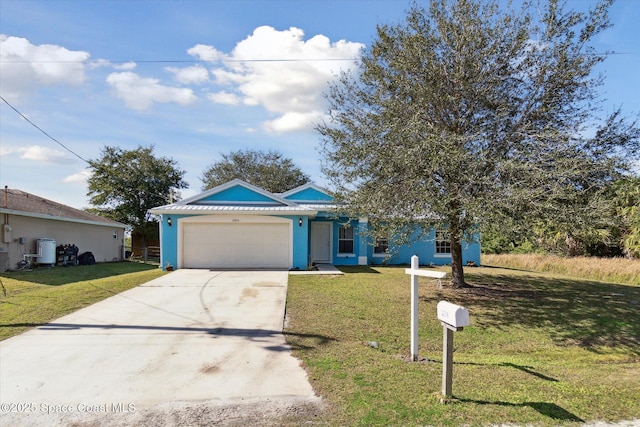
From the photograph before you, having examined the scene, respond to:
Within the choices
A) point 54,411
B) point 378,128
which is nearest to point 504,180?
point 378,128

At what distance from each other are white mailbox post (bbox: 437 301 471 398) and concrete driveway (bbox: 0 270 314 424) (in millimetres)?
1421

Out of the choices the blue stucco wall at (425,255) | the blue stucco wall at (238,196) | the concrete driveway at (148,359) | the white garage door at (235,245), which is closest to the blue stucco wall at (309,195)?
the blue stucco wall at (238,196)

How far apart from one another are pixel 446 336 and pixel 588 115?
8.54m

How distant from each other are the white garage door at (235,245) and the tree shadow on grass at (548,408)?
40.2ft

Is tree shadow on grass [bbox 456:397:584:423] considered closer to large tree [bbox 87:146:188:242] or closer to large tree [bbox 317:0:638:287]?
large tree [bbox 317:0:638:287]

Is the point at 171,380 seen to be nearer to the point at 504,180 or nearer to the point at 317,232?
the point at 504,180

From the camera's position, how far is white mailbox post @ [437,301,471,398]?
155 inches

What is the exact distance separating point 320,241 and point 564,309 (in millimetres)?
11139

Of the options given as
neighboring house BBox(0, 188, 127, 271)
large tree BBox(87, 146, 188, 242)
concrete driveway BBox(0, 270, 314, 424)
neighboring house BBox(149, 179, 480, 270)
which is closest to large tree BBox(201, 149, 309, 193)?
large tree BBox(87, 146, 188, 242)

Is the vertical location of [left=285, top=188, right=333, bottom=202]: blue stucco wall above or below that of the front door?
above

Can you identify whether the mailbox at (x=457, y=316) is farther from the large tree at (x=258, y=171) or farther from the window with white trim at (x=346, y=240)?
the large tree at (x=258, y=171)

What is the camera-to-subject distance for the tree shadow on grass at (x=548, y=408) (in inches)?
144

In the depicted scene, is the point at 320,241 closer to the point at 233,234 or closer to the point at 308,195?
the point at 308,195

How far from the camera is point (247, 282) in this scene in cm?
1184
